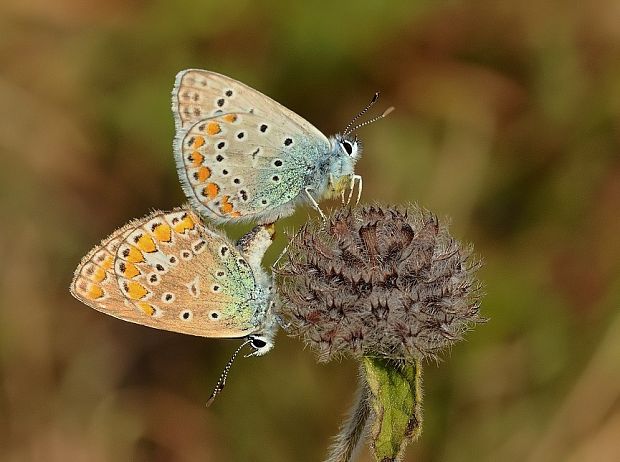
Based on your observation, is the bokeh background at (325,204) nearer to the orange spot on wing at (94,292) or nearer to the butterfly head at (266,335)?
the butterfly head at (266,335)

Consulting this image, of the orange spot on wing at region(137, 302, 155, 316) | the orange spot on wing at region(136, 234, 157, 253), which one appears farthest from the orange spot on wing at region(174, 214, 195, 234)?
the orange spot on wing at region(137, 302, 155, 316)

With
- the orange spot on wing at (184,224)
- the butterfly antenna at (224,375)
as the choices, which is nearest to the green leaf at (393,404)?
the butterfly antenna at (224,375)

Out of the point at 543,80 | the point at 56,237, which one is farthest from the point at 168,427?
the point at 543,80

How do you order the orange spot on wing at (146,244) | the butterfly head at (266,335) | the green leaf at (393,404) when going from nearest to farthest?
the green leaf at (393,404)
the orange spot on wing at (146,244)
the butterfly head at (266,335)

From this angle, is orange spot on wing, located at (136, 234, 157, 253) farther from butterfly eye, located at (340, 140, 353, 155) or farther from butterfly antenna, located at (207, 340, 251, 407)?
butterfly eye, located at (340, 140, 353, 155)

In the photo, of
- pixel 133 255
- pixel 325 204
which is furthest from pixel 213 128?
pixel 325 204

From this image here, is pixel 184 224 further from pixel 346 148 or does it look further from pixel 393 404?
pixel 393 404
